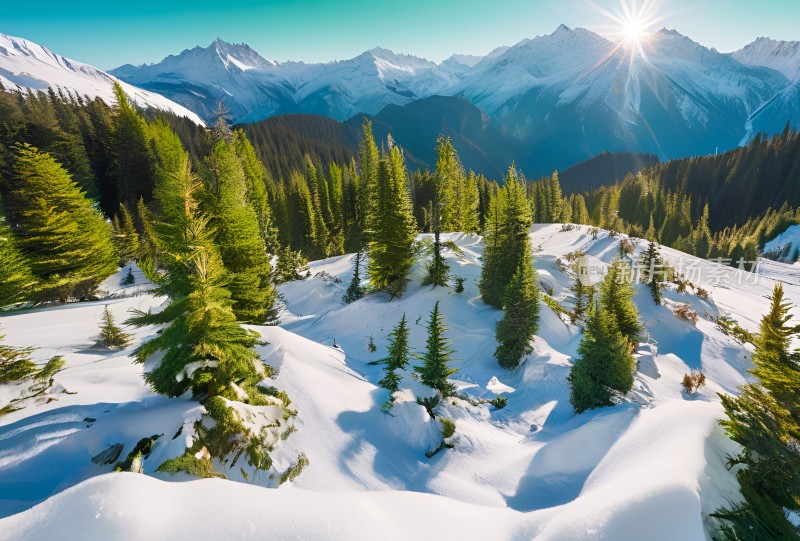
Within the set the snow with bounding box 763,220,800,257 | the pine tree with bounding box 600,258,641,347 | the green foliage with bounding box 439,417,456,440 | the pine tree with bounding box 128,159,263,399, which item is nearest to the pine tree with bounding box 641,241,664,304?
the pine tree with bounding box 600,258,641,347

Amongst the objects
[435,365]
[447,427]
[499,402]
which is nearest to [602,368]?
[499,402]

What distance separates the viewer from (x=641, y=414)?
8930 millimetres

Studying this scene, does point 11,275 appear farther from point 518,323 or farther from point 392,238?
point 518,323

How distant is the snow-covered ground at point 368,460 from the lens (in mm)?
3785

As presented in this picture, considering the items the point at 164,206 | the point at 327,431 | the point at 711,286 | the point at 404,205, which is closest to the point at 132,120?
the point at 404,205

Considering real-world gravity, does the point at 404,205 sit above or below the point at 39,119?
below

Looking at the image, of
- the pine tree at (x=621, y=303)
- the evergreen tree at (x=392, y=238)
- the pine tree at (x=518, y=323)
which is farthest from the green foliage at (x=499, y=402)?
the evergreen tree at (x=392, y=238)

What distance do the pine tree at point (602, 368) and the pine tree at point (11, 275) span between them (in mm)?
20220

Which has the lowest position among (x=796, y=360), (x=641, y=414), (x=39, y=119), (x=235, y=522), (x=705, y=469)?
(x=641, y=414)

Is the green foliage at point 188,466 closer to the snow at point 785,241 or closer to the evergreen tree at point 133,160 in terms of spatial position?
the evergreen tree at point 133,160

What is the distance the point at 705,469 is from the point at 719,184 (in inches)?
6143

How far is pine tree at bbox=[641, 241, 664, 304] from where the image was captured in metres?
25.4

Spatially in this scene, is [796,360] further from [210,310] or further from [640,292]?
[640,292]

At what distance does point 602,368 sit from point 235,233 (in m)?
13.8
